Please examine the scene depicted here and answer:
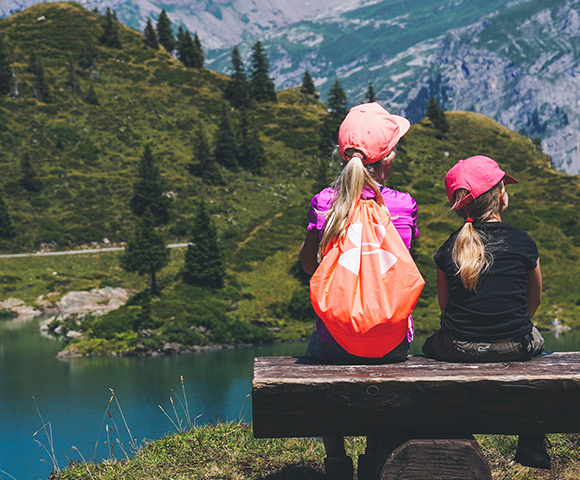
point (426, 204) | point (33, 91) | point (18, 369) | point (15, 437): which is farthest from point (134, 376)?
point (33, 91)

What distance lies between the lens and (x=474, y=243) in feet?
13.1

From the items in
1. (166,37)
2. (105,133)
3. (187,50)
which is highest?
(166,37)

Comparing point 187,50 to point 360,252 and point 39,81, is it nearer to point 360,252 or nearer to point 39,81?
point 39,81

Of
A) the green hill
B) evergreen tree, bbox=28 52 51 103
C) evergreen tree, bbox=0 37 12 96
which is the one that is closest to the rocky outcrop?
the green hill

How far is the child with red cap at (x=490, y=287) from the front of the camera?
3.99m

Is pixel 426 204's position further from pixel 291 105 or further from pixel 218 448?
pixel 218 448

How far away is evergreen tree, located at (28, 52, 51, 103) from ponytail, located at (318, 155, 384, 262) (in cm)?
7748

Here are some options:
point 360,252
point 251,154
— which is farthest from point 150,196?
point 360,252

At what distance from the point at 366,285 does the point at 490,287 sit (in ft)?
3.35

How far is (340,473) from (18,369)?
29.3 m

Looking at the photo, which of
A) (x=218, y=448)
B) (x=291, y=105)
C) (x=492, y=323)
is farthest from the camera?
(x=291, y=105)

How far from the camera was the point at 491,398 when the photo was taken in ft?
11.7

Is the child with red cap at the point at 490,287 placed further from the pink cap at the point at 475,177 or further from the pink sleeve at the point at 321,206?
the pink sleeve at the point at 321,206

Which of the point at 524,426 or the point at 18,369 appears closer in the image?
the point at 524,426
